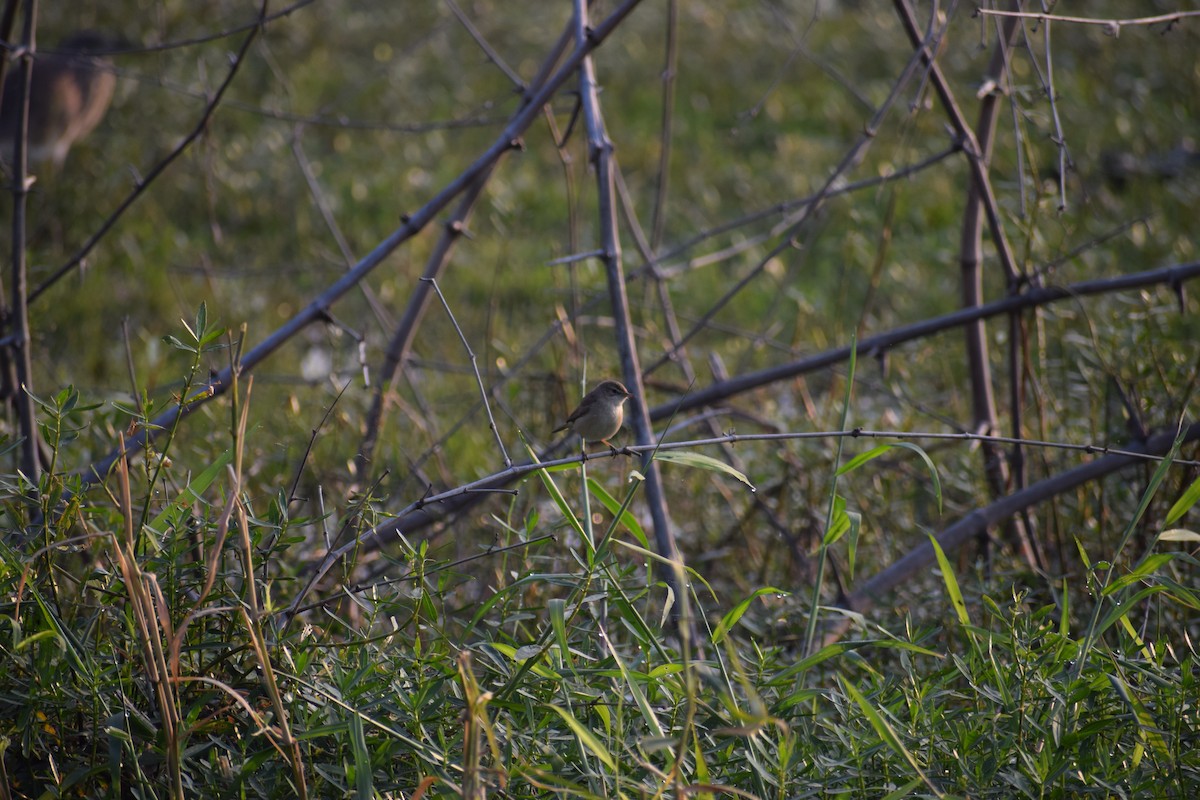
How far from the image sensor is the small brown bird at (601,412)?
140 inches

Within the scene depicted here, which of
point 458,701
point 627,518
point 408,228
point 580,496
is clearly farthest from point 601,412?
point 458,701

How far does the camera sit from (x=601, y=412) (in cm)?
357

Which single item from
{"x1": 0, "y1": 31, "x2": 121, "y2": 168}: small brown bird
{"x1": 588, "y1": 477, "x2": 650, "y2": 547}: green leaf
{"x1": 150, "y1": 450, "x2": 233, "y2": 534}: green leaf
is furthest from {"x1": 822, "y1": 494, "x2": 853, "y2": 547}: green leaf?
{"x1": 0, "y1": 31, "x2": 121, "y2": 168}: small brown bird

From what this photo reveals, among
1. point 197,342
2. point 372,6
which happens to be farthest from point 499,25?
point 197,342

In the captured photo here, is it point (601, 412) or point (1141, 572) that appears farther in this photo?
point (601, 412)

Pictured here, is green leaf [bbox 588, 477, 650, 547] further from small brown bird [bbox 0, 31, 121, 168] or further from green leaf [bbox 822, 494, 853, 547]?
small brown bird [bbox 0, 31, 121, 168]

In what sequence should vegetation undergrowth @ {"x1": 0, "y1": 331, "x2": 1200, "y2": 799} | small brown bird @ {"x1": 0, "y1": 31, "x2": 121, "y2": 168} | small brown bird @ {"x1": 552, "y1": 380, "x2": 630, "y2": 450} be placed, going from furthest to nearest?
small brown bird @ {"x1": 0, "y1": 31, "x2": 121, "y2": 168}
small brown bird @ {"x1": 552, "y1": 380, "x2": 630, "y2": 450}
vegetation undergrowth @ {"x1": 0, "y1": 331, "x2": 1200, "y2": 799}

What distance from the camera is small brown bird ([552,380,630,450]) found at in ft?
11.7

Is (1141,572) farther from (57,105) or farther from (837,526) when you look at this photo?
(57,105)

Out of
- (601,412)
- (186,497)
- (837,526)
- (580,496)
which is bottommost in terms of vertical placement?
(580,496)

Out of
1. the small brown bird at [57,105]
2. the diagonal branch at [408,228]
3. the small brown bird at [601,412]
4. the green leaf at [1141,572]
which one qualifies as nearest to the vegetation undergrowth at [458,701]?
the green leaf at [1141,572]

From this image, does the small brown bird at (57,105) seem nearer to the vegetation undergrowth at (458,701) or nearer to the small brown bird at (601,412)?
the small brown bird at (601,412)

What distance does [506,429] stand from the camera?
16.3 ft

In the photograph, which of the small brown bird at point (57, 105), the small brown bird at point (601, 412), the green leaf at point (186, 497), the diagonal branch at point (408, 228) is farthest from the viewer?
the small brown bird at point (57, 105)
